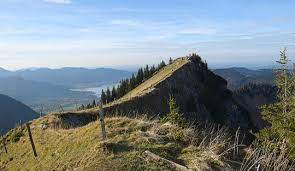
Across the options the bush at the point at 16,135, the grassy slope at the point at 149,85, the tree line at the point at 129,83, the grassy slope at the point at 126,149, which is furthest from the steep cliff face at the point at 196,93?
the grassy slope at the point at 126,149

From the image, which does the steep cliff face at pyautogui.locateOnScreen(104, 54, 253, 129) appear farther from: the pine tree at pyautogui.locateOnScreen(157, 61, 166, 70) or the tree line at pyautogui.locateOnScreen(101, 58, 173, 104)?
the pine tree at pyautogui.locateOnScreen(157, 61, 166, 70)

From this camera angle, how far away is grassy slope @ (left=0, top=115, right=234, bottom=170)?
14659mm

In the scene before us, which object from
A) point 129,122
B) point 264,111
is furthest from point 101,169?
point 264,111

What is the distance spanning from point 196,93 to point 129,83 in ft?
96.3

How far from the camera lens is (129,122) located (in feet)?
70.6

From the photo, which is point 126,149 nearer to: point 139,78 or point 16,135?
point 16,135

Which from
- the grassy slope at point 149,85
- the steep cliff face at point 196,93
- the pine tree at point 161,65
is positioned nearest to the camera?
the grassy slope at point 149,85

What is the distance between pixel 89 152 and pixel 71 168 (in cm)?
89

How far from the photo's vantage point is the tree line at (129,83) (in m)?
132

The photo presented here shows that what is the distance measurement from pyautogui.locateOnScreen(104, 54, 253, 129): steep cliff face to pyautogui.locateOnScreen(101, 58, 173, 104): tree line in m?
8.57

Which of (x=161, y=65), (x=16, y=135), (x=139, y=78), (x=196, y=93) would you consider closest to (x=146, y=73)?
(x=139, y=78)

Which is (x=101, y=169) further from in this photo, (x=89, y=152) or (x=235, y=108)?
(x=235, y=108)

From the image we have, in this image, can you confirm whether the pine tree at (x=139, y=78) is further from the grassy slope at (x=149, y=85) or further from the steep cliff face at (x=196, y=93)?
the steep cliff face at (x=196, y=93)

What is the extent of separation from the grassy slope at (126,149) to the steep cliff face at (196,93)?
6529 cm
